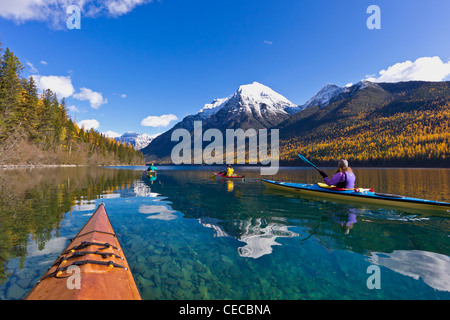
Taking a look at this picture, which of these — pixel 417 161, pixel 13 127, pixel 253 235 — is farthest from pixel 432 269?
pixel 417 161

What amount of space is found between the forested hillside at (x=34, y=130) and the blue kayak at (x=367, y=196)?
53429 mm

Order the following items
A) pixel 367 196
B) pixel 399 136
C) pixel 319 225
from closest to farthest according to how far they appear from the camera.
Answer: pixel 319 225 → pixel 367 196 → pixel 399 136

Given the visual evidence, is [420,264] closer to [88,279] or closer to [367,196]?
[367,196]

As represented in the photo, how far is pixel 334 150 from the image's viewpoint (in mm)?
128875

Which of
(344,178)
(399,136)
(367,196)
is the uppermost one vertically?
(399,136)

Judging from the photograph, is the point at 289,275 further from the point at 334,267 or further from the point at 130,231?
the point at 130,231

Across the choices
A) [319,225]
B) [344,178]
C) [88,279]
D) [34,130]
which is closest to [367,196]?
[344,178]

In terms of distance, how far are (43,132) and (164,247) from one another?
77232mm

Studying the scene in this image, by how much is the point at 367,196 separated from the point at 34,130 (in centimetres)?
7566

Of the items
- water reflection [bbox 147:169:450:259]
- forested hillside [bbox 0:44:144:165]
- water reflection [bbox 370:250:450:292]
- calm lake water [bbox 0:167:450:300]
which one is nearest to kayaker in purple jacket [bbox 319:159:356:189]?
water reflection [bbox 147:169:450:259]

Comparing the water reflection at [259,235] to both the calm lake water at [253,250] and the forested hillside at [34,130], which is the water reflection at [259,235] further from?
the forested hillside at [34,130]

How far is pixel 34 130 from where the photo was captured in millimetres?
52938

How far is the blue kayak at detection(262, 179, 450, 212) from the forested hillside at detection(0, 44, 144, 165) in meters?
53.4

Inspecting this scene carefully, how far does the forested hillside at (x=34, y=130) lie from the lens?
131 ft
